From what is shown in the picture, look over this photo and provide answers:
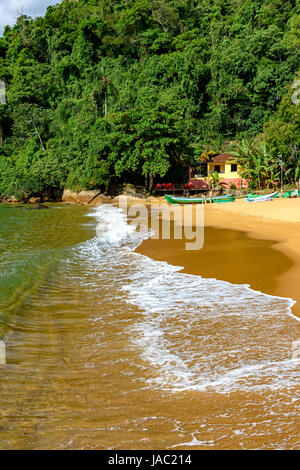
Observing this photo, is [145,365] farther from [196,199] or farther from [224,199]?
[224,199]

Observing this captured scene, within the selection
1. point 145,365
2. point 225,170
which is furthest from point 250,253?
point 225,170

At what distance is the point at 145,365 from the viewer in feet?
15.2

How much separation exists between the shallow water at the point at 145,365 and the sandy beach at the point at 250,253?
2.16 ft

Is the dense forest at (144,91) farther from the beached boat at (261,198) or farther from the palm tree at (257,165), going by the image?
the beached boat at (261,198)

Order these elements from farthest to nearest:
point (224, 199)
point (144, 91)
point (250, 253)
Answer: point (144, 91), point (224, 199), point (250, 253)

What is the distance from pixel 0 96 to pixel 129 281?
4517cm

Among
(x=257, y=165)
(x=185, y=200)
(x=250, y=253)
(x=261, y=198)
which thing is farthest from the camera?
(x=257, y=165)

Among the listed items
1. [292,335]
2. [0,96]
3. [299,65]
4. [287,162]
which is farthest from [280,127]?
[0,96]

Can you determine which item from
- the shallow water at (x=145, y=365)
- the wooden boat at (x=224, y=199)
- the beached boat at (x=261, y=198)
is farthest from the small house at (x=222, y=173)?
the shallow water at (x=145, y=365)

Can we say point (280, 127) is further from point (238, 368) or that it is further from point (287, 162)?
point (238, 368)

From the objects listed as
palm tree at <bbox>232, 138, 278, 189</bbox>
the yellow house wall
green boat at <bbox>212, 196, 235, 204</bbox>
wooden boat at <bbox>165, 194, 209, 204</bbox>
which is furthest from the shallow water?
the yellow house wall

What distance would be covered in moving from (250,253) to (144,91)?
4226cm

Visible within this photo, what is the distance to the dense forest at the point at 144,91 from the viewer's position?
34219mm
